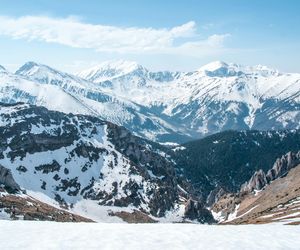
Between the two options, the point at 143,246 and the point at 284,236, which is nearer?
the point at 143,246

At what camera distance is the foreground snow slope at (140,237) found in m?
31.2

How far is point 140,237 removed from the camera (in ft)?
110

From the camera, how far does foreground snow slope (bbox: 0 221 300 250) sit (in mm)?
31234

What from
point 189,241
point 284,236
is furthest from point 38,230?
point 284,236

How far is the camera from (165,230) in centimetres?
3638

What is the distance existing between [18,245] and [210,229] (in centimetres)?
1581

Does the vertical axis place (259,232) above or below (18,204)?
above

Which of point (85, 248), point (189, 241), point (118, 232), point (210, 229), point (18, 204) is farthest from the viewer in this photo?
point (18, 204)

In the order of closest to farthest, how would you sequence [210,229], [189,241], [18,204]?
[189,241] → [210,229] → [18,204]

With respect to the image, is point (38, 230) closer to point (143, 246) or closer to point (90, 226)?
point (90, 226)

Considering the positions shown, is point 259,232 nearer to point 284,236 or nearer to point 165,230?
point 284,236

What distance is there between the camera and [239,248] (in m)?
31.0

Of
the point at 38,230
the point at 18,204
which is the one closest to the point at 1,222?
the point at 38,230

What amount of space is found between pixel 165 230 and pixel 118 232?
12.3 ft
